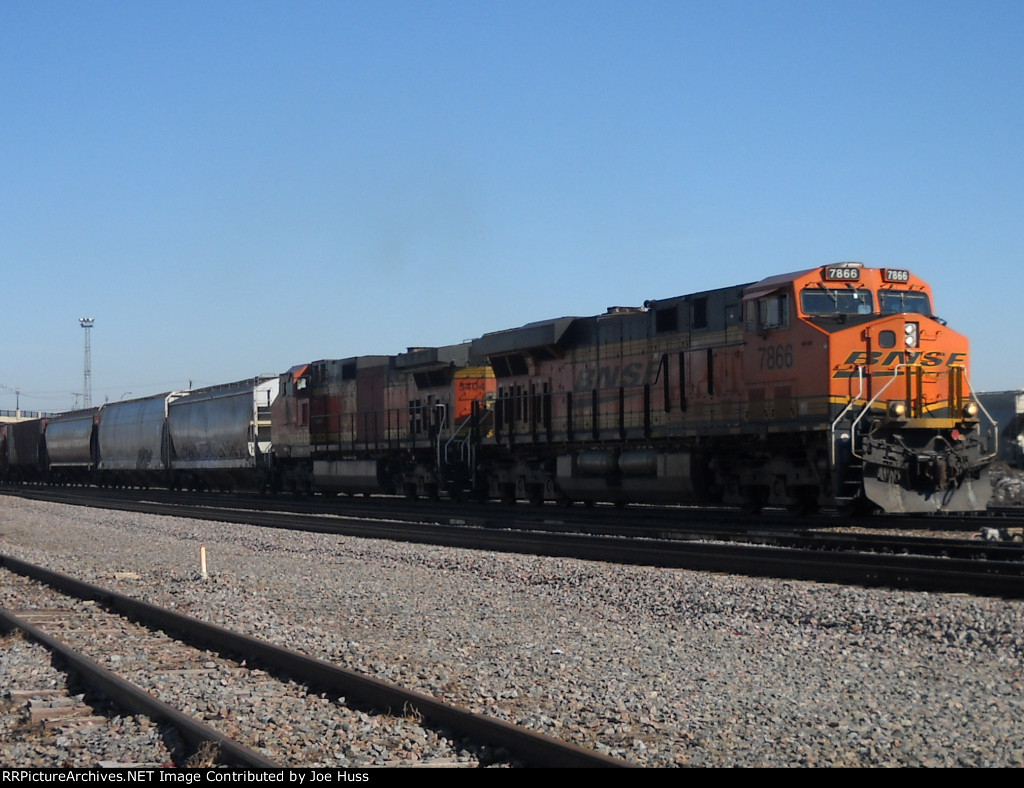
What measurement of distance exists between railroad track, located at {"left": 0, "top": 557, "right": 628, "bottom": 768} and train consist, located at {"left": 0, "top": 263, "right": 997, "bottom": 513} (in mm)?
9919

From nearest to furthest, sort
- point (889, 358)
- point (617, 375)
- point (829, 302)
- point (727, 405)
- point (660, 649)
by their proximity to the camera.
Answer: point (660, 649) → point (889, 358) → point (829, 302) → point (727, 405) → point (617, 375)

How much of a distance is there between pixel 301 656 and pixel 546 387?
15823mm

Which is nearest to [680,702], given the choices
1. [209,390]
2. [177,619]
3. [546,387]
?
[177,619]

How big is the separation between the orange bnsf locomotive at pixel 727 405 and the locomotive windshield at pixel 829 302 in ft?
0.10

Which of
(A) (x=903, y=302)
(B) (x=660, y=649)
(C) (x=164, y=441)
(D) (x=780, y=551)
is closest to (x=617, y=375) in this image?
(A) (x=903, y=302)

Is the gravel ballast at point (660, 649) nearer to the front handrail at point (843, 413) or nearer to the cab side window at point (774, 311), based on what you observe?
the front handrail at point (843, 413)

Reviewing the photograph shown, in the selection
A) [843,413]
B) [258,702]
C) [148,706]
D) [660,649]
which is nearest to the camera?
[148,706]

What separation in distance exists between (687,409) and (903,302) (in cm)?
403

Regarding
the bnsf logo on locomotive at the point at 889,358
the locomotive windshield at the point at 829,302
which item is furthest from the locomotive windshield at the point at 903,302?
the bnsf logo on locomotive at the point at 889,358

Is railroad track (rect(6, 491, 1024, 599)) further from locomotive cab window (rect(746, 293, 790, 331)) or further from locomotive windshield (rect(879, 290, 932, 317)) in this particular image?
locomotive windshield (rect(879, 290, 932, 317))

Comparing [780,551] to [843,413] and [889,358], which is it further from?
[889,358]

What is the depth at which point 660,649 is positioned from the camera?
7.82 m

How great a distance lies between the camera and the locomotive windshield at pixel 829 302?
16.4 metres

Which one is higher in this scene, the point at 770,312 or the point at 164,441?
the point at 770,312
